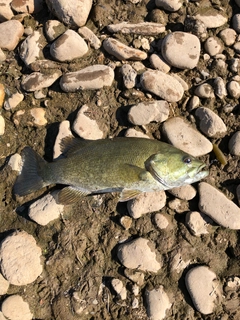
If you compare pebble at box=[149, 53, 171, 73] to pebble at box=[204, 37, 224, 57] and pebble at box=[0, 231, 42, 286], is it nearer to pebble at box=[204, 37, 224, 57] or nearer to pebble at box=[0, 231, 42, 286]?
pebble at box=[204, 37, 224, 57]

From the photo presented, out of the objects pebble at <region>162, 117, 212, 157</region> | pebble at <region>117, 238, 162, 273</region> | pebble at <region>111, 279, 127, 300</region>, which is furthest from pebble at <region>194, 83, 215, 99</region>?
pebble at <region>111, 279, 127, 300</region>

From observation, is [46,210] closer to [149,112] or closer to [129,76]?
[149,112]

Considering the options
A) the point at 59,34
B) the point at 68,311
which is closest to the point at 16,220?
the point at 68,311

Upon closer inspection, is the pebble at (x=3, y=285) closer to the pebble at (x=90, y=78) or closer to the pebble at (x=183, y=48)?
the pebble at (x=90, y=78)

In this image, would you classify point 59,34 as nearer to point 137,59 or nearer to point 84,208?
point 137,59

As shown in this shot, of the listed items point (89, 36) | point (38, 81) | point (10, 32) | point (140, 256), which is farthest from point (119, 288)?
point (10, 32)

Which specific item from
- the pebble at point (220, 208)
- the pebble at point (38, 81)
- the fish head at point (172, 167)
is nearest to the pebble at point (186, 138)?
the fish head at point (172, 167)
